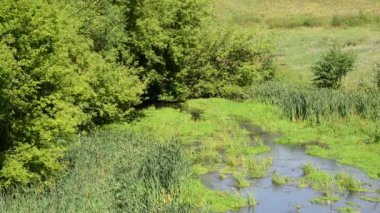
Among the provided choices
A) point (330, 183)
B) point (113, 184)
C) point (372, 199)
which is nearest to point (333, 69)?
point (330, 183)

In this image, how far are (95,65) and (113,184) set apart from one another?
30.0 feet

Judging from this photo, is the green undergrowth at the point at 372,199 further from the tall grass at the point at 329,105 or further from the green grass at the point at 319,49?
the green grass at the point at 319,49

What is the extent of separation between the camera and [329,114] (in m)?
25.4

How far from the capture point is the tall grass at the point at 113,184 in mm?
13430

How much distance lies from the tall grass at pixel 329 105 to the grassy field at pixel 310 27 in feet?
13.7

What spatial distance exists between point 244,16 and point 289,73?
20398mm

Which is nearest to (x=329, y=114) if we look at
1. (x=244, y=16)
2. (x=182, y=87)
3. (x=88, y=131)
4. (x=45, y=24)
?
(x=182, y=87)

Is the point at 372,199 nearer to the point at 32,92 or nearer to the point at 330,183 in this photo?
the point at 330,183

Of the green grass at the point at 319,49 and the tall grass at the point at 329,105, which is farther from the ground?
the green grass at the point at 319,49

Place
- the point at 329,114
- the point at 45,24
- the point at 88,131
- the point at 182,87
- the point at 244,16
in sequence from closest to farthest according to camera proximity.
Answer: the point at 45,24
the point at 88,131
the point at 329,114
the point at 182,87
the point at 244,16

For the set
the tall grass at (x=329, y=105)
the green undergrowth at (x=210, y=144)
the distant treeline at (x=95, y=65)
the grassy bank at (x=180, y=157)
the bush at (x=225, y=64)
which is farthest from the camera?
the bush at (x=225, y=64)

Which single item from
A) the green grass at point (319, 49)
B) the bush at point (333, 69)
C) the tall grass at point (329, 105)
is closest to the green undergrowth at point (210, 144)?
the tall grass at point (329, 105)

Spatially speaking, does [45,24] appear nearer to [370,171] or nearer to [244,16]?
[370,171]

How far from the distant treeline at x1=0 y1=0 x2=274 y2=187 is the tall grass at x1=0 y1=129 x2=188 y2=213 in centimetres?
76
